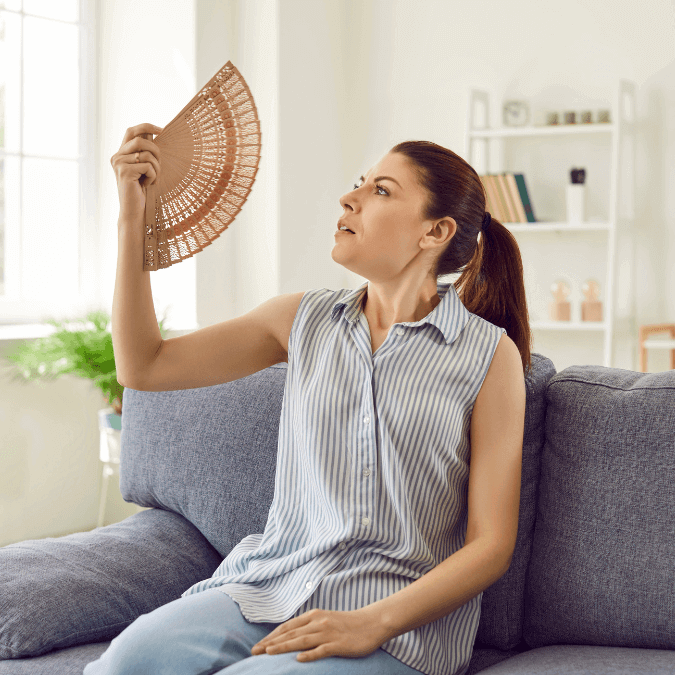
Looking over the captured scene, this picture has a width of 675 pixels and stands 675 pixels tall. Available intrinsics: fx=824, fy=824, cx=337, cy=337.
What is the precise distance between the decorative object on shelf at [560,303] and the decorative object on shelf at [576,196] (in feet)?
0.99

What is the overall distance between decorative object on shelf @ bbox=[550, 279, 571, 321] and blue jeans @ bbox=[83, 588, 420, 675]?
2892 millimetres

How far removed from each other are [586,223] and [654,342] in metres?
0.61

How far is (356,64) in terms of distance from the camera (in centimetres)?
437

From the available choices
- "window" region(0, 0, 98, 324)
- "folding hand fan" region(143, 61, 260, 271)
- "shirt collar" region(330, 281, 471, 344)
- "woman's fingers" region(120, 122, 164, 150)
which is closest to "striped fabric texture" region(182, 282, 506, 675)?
"shirt collar" region(330, 281, 471, 344)

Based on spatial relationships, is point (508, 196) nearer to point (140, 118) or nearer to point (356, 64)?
point (356, 64)

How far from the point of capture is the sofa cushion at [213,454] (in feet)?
5.05

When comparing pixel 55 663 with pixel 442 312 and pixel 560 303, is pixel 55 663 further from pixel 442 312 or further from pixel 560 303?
pixel 560 303

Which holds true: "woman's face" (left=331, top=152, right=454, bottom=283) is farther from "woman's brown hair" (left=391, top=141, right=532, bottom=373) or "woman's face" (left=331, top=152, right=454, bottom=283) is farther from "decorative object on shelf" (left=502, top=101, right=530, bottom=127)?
"decorative object on shelf" (left=502, top=101, right=530, bottom=127)

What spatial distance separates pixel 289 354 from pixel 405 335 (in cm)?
20

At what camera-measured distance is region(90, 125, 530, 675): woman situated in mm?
1091

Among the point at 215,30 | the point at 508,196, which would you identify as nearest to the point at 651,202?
the point at 508,196

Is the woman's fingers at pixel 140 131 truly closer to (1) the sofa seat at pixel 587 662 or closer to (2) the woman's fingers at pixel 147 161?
(2) the woman's fingers at pixel 147 161

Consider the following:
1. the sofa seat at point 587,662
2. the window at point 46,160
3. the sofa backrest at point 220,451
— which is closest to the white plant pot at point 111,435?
the window at point 46,160

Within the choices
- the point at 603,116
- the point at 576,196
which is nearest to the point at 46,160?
the point at 576,196
